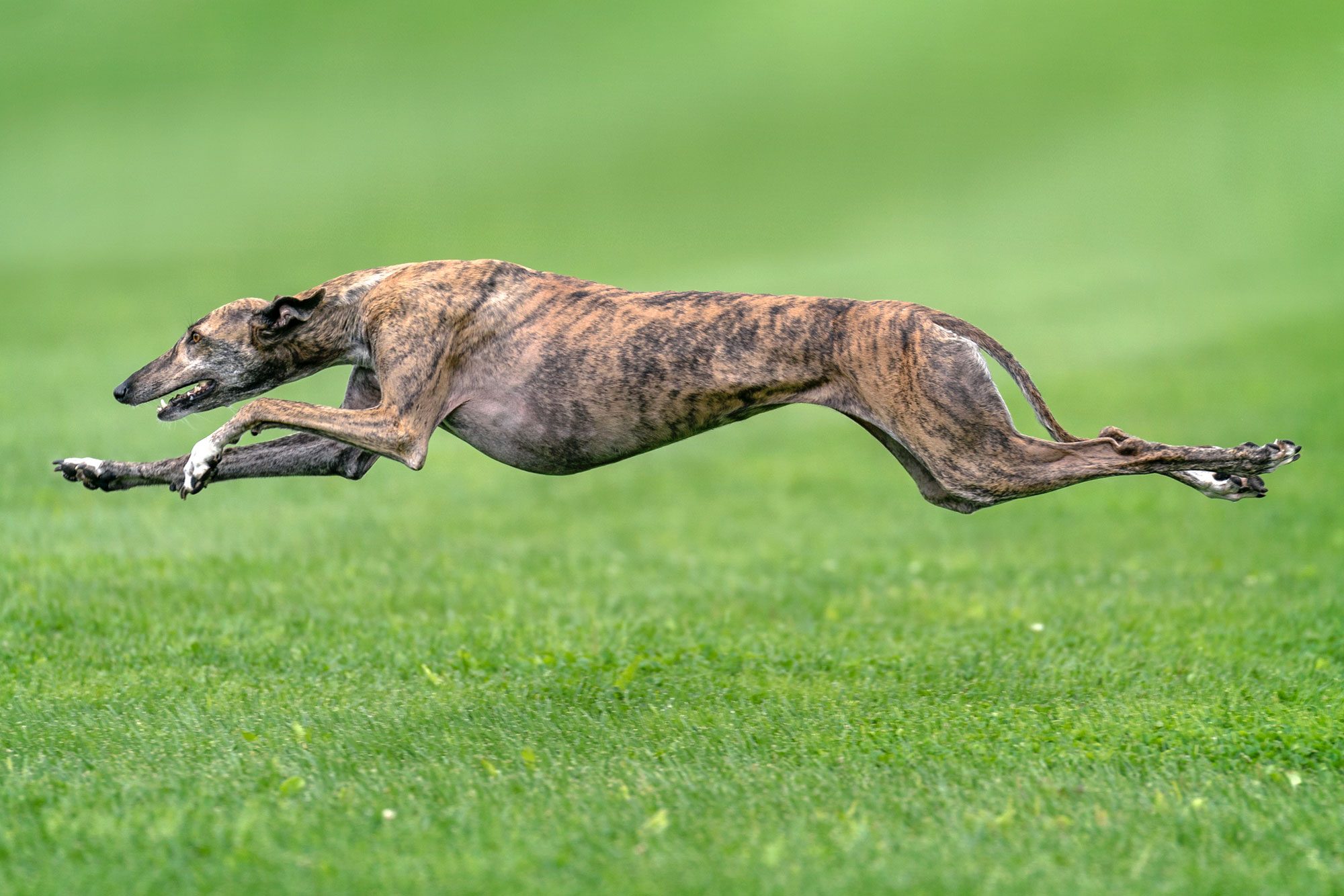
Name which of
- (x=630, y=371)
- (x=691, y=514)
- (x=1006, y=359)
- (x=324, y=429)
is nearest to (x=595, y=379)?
(x=630, y=371)

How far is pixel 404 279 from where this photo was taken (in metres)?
7.22

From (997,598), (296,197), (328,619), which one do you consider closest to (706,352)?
(328,619)

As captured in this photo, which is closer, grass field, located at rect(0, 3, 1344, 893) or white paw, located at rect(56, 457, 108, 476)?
grass field, located at rect(0, 3, 1344, 893)

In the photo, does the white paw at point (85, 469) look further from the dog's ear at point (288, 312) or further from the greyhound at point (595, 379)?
the dog's ear at point (288, 312)

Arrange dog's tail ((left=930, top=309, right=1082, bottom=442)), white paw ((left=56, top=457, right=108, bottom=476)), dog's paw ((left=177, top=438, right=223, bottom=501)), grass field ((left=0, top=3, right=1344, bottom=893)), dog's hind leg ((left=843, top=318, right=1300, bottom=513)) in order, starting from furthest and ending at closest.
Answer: white paw ((left=56, top=457, right=108, bottom=476)), dog's tail ((left=930, top=309, right=1082, bottom=442)), dog's hind leg ((left=843, top=318, right=1300, bottom=513)), dog's paw ((left=177, top=438, right=223, bottom=501)), grass field ((left=0, top=3, right=1344, bottom=893))

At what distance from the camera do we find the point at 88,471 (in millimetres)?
7273

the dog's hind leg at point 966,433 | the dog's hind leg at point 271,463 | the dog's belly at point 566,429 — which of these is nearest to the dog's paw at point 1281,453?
the dog's hind leg at point 966,433

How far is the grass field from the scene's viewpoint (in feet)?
20.1

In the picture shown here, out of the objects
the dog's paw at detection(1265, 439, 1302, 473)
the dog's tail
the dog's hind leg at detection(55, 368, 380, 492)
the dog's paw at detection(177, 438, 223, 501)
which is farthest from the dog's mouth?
the dog's paw at detection(1265, 439, 1302, 473)

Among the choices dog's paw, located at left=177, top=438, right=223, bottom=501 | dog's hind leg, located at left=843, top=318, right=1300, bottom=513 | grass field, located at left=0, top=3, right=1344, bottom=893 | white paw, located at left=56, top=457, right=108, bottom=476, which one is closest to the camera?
grass field, located at left=0, top=3, right=1344, bottom=893

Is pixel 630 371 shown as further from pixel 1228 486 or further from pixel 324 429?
pixel 1228 486

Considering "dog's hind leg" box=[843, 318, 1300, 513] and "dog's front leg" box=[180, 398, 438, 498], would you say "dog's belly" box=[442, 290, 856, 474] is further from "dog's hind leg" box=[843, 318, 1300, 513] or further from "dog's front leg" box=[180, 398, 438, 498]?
"dog's front leg" box=[180, 398, 438, 498]

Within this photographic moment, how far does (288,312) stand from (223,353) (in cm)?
39

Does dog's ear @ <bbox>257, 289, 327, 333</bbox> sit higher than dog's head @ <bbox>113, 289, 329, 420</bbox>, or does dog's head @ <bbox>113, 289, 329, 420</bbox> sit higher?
dog's ear @ <bbox>257, 289, 327, 333</bbox>
